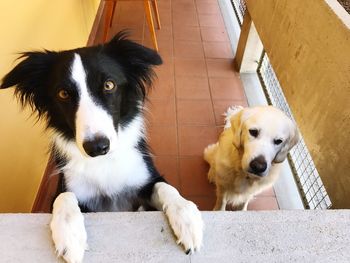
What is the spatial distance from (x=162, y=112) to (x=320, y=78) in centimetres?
137

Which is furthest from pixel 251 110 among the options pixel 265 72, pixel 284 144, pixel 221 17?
pixel 221 17

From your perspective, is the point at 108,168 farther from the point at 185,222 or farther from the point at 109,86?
the point at 185,222

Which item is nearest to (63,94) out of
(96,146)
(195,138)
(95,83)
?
(95,83)

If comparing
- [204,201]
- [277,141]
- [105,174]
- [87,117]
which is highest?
[87,117]

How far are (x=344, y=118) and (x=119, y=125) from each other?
0.95 metres

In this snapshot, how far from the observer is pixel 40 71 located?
4.22ft

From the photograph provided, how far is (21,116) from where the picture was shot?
1.89 metres

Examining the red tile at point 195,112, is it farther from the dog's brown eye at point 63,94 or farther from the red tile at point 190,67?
the dog's brown eye at point 63,94

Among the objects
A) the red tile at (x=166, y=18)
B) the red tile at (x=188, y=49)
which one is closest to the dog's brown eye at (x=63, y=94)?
the red tile at (x=188, y=49)

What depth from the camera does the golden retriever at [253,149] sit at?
1.57 metres

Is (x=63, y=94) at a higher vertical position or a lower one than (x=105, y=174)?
higher

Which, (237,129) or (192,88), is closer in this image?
(237,129)

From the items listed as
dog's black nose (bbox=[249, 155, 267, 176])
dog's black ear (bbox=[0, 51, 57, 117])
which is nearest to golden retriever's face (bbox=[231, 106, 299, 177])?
dog's black nose (bbox=[249, 155, 267, 176])

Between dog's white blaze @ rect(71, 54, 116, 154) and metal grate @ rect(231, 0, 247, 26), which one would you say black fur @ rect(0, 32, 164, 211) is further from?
metal grate @ rect(231, 0, 247, 26)
